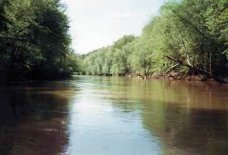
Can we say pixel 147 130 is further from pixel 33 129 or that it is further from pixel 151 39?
pixel 151 39

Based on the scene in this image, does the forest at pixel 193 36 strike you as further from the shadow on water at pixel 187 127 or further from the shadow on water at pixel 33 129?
the shadow on water at pixel 33 129

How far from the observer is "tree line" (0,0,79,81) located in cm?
5659

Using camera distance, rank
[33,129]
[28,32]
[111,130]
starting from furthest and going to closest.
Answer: [28,32] < [111,130] < [33,129]

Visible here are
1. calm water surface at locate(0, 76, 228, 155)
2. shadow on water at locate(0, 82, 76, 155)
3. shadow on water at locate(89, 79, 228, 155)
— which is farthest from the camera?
shadow on water at locate(89, 79, 228, 155)

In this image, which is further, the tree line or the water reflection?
the tree line

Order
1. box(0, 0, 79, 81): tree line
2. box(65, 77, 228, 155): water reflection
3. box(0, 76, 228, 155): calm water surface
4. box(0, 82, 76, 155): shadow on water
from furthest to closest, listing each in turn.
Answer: box(0, 0, 79, 81): tree line < box(65, 77, 228, 155): water reflection < box(0, 76, 228, 155): calm water surface < box(0, 82, 76, 155): shadow on water

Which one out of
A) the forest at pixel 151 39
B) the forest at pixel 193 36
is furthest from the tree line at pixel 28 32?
the forest at pixel 193 36

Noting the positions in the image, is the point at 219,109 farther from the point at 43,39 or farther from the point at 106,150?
the point at 43,39

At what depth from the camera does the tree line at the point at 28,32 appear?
5659 cm

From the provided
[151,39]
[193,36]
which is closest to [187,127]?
[193,36]

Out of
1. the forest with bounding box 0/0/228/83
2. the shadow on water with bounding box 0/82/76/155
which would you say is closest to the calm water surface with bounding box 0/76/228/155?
the shadow on water with bounding box 0/82/76/155

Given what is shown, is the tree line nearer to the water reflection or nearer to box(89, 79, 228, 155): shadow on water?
box(89, 79, 228, 155): shadow on water

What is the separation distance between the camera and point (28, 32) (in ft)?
194

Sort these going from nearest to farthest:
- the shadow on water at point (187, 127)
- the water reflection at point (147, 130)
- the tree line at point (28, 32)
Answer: the water reflection at point (147, 130) < the shadow on water at point (187, 127) < the tree line at point (28, 32)
